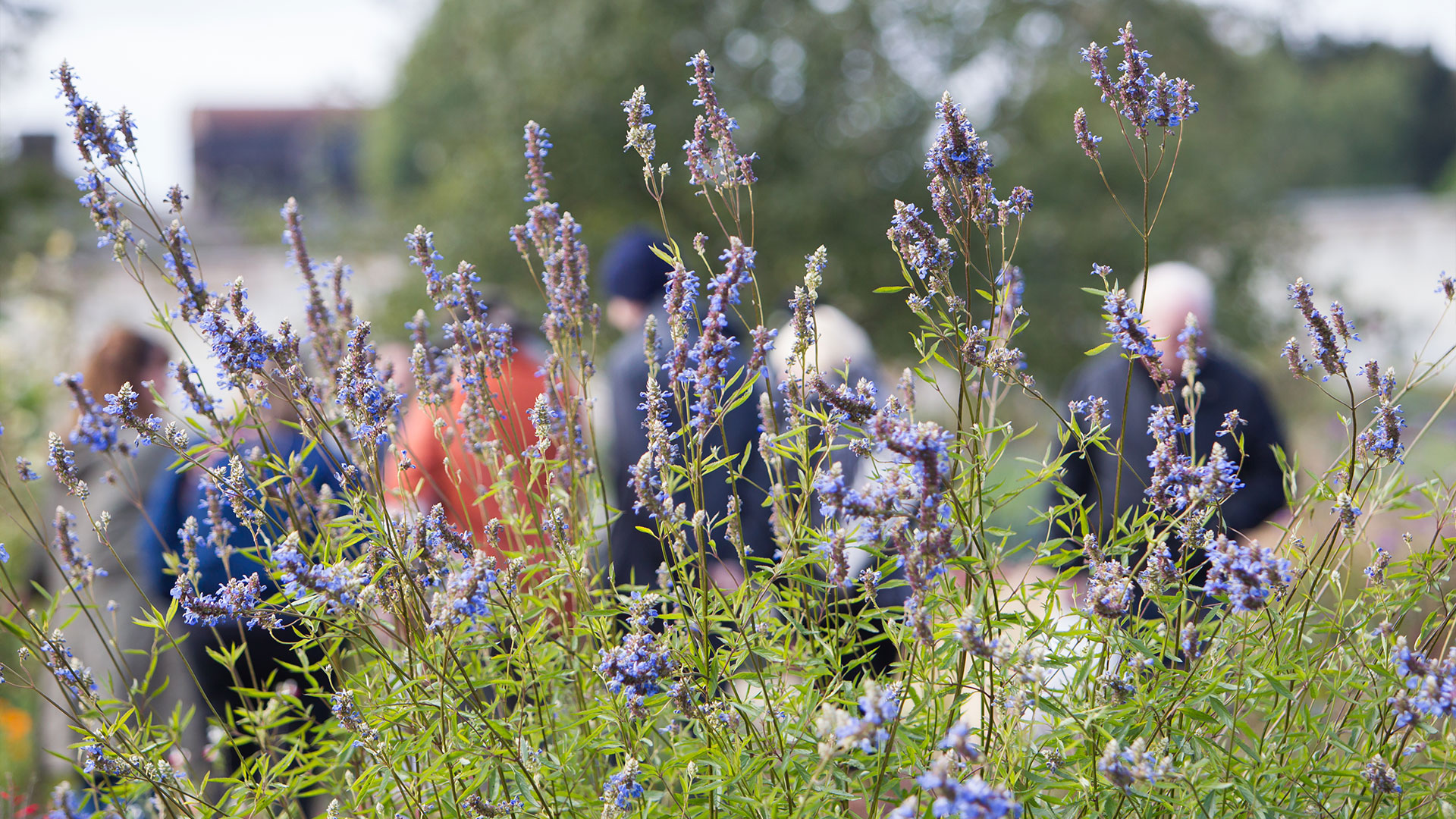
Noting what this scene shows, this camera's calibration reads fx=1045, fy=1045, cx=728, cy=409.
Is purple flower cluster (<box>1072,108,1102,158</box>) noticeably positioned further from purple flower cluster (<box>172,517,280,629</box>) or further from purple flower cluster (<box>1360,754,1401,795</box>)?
purple flower cluster (<box>172,517,280,629</box>)

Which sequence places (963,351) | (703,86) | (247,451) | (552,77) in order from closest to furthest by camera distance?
1. (963,351)
2. (703,86)
3. (247,451)
4. (552,77)

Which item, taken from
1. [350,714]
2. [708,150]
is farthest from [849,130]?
[350,714]

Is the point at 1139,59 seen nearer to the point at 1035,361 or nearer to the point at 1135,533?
the point at 1135,533

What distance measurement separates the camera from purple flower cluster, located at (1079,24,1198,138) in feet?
5.34

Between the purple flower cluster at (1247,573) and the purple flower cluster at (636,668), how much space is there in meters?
0.74

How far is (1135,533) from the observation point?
1592 millimetres

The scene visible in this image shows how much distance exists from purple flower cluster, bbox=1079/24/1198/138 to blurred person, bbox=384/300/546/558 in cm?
108

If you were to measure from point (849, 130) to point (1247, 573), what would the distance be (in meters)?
12.7

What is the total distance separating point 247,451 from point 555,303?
0.62 meters

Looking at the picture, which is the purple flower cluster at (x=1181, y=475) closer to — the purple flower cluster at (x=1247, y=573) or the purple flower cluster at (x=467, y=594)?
the purple flower cluster at (x=1247, y=573)

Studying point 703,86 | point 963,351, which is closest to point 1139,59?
point 963,351

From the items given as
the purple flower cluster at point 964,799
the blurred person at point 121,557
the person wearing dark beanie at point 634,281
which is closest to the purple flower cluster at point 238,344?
the purple flower cluster at point 964,799

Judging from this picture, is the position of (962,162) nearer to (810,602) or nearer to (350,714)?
(810,602)

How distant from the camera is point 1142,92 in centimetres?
165
